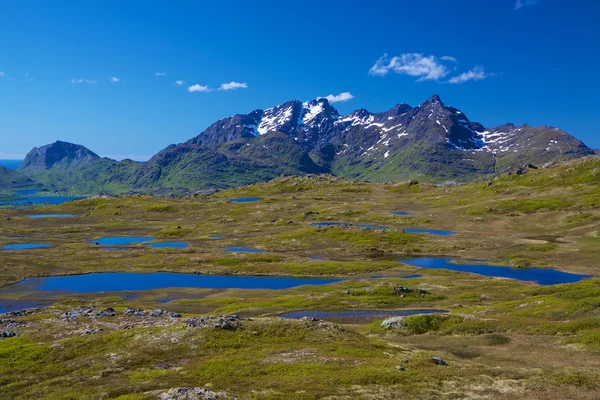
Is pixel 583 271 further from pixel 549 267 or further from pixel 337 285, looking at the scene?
pixel 337 285

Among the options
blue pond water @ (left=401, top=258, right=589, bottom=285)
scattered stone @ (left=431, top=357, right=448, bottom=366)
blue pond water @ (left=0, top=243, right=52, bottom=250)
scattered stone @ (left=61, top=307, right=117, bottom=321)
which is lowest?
blue pond water @ (left=0, top=243, right=52, bottom=250)

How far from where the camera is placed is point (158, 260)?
151 m

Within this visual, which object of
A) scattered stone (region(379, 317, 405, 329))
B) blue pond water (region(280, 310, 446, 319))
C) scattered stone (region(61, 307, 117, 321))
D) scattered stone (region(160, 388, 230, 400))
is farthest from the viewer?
blue pond water (region(280, 310, 446, 319))

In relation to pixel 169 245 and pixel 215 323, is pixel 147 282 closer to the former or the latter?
pixel 169 245

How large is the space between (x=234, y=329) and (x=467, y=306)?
179 ft

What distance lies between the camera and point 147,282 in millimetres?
125125

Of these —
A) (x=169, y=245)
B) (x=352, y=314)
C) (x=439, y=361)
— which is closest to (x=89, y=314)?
(x=352, y=314)

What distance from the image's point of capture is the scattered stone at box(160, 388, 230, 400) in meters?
35.0

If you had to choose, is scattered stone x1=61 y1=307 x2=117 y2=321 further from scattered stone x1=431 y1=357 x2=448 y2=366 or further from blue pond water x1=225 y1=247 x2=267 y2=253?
blue pond water x1=225 y1=247 x2=267 y2=253

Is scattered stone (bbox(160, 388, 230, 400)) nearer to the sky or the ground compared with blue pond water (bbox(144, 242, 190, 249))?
nearer to the sky

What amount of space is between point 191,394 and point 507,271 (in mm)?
119375

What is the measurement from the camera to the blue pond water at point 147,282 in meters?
118

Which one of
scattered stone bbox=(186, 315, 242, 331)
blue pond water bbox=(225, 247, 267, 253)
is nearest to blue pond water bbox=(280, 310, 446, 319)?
scattered stone bbox=(186, 315, 242, 331)

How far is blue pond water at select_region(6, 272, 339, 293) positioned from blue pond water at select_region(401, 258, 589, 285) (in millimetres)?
41571
